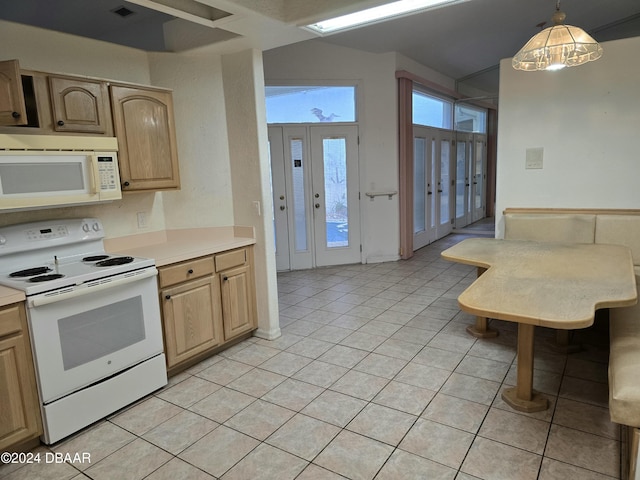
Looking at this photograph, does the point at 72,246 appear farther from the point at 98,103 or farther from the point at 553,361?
the point at 553,361

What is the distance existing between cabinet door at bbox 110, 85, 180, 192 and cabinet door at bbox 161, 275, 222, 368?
0.76 meters

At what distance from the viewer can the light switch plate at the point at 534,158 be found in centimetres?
403

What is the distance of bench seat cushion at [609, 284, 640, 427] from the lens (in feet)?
5.37

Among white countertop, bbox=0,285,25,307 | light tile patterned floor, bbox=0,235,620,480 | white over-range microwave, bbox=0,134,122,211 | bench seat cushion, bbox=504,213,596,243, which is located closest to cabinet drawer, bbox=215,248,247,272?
light tile patterned floor, bbox=0,235,620,480

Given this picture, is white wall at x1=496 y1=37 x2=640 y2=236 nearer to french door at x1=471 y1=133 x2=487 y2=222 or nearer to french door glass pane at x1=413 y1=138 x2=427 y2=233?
french door glass pane at x1=413 y1=138 x2=427 y2=233

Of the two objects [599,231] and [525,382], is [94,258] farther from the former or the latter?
[599,231]

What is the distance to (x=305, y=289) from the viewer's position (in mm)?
4922

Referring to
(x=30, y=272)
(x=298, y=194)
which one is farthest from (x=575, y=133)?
(x=30, y=272)

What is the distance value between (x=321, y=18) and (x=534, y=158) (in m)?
2.58

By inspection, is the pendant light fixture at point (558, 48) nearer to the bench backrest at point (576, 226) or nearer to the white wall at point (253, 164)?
the bench backrest at point (576, 226)

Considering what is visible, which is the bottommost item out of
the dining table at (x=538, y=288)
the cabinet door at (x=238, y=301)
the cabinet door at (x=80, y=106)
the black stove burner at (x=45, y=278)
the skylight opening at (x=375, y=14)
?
the cabinet door at (x=238, y=301)

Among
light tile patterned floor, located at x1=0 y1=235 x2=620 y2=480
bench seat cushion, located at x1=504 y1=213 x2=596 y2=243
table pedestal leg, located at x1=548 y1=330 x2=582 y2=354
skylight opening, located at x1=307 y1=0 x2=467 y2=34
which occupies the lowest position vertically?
light tile patterned floor, located at x1=0 y1=235 x2=620 y2=480

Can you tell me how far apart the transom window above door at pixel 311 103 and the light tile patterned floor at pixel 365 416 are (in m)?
3.02

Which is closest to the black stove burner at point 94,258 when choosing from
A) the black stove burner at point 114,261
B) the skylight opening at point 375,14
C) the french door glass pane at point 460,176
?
the black stove burner at point 114,261
